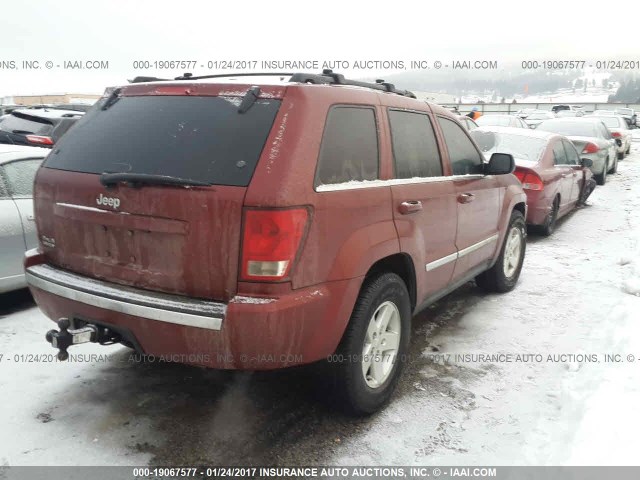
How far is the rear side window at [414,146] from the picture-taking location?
3.45m

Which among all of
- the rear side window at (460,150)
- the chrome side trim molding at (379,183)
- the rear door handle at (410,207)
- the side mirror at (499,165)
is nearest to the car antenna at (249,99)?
the chrome side trim molding at (379,183)

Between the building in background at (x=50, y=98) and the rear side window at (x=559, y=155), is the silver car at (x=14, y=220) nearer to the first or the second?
the rear side window at (x=559, y=155)

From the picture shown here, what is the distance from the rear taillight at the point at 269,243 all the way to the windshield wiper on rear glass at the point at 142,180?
32 centimetres

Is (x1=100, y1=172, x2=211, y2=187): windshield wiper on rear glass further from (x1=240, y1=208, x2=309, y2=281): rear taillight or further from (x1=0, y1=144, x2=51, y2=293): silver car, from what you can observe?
(x1=0, y1=144, x2=51, y2=293): silver car

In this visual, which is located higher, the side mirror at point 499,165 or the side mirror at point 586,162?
the side mirror at point 499,165

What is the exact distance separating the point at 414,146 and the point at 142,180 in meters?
1.88

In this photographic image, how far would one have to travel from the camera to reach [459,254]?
421 centimetres

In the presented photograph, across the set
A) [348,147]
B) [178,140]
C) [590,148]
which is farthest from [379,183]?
[590,148]

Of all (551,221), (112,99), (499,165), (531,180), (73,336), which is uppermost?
(112,99)

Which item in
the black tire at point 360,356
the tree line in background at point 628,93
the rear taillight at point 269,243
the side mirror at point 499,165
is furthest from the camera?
the tree line in background at point 628,93

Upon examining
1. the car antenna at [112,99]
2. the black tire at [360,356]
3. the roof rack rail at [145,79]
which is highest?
the roof rack rail at [145,79]

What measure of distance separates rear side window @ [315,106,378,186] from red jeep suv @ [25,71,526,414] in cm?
1

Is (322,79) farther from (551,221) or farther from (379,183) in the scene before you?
(551,221)

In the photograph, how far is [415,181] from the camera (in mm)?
3547
